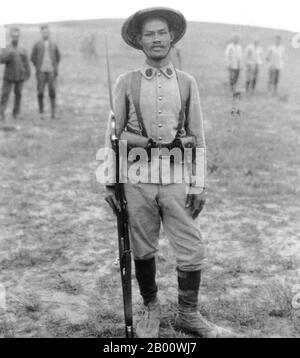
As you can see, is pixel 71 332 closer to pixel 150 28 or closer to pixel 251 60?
pixel 150 28

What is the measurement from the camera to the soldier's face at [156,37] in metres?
3.30

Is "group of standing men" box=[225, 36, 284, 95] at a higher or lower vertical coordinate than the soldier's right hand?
higher

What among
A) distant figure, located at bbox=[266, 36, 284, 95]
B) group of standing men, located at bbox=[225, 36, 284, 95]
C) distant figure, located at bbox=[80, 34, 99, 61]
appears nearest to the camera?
group of standing men, located at bbox=[225, 36, 284, 95]

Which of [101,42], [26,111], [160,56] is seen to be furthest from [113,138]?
[101,42]

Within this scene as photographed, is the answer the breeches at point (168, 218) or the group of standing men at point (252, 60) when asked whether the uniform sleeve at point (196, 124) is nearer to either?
the breeches at point (168, 218)

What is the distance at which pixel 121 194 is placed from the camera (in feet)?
11.4

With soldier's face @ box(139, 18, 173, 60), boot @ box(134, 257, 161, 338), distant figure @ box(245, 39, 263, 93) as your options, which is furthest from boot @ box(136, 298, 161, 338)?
distant figure @ box(245, 39, 263, 93)

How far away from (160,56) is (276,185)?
4.63 m

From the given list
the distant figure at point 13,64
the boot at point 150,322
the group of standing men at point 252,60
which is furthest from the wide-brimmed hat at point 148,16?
the group of standing men at point 252,60

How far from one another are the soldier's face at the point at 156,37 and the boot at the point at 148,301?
1459 millimetres

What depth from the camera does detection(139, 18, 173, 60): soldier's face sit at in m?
3.30

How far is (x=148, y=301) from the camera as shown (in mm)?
3783

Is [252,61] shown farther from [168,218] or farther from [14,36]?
[168,218]
